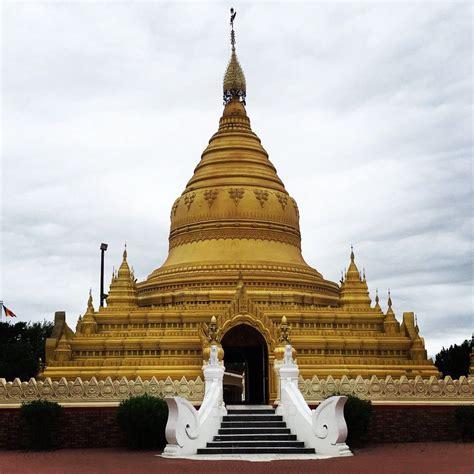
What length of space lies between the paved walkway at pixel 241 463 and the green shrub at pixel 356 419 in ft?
2.69

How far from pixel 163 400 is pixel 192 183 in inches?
713

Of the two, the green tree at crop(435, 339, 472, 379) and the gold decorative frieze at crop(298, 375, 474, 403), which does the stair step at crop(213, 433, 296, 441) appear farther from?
the green tree at crop(435, 339, 472, 379)

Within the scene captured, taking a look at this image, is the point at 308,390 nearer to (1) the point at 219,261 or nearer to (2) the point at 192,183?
(1) the point at 219,261

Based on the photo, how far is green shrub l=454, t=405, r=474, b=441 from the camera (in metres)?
21.3

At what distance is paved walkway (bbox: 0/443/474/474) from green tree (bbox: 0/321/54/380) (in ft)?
89.8

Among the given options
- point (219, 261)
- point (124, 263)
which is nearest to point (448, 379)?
point (219, 261)

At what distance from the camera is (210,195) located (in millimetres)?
35312

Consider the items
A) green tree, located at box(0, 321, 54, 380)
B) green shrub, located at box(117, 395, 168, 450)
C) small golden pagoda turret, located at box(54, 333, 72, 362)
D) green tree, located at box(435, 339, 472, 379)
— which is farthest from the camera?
green tree, located at box(435, 339, 472, 379)

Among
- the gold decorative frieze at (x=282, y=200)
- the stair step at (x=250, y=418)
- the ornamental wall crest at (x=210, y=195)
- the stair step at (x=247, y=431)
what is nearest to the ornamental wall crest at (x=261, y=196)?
the gold decorative frieze at (x=282, y=200)

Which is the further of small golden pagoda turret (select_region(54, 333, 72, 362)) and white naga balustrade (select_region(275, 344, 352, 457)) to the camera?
small golden pagoda turret (select_region(54, 333, 72, 362))

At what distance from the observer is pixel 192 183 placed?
37.0 m

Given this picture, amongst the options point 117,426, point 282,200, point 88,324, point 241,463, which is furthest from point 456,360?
point 241,463

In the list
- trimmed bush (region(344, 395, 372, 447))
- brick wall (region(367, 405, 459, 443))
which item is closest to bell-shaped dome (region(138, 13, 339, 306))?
brick wall (region(367, 405, 459, 443))

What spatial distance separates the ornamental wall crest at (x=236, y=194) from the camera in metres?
34.9
